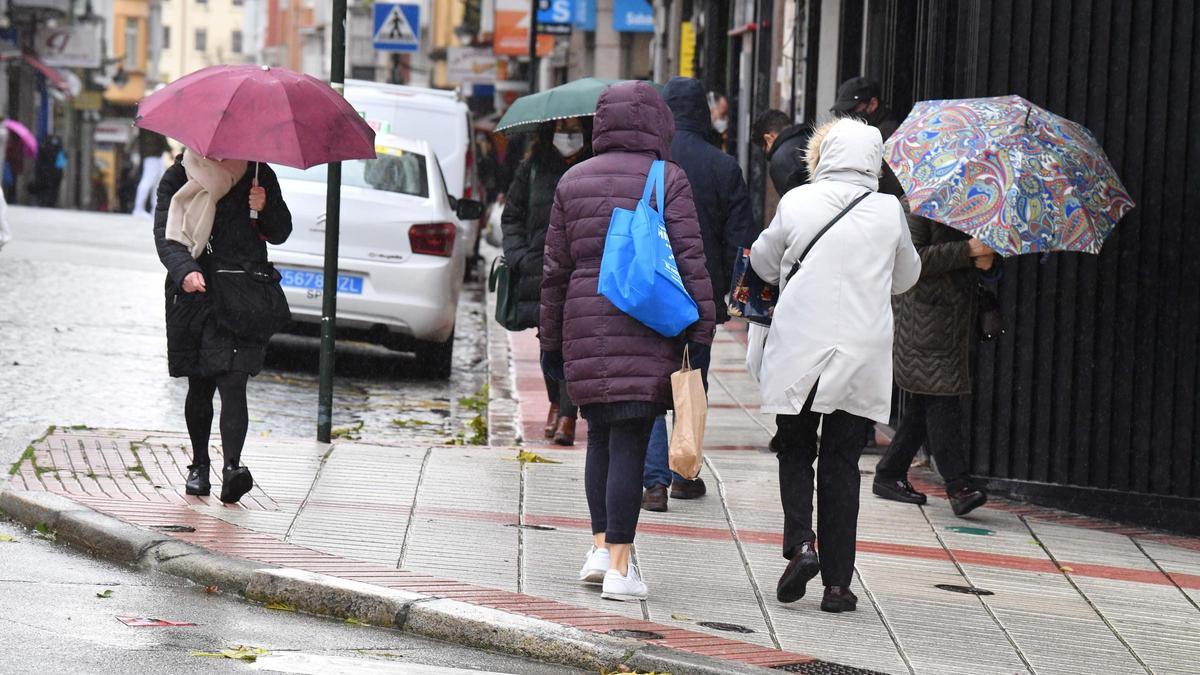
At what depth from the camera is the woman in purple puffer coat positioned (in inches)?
260

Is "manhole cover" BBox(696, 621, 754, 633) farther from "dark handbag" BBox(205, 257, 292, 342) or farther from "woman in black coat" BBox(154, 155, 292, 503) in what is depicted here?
"dark handbag" BBox(205, 257, 292, 342)

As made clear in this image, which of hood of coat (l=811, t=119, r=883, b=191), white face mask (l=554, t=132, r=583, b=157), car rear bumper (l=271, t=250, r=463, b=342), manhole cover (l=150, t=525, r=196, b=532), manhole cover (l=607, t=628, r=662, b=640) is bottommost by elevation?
manhole cover (l=150, t=525, r=196, b=532)

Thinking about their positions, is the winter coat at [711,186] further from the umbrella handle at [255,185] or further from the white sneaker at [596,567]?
the white sneaker at [596,567]

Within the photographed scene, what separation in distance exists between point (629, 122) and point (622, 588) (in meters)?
1.68

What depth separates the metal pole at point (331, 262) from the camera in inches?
380

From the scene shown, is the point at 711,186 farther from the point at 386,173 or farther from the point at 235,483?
the point at 386,173

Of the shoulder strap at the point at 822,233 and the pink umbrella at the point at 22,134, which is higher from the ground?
the shoulder strap at the point at 822,233

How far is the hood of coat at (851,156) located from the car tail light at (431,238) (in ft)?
21.2

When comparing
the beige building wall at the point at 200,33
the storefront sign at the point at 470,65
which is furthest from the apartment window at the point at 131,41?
the storefront sign at the point at 470,65

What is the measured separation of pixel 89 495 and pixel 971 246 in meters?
4.03

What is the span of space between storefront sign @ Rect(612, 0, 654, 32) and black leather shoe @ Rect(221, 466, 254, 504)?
26334mm

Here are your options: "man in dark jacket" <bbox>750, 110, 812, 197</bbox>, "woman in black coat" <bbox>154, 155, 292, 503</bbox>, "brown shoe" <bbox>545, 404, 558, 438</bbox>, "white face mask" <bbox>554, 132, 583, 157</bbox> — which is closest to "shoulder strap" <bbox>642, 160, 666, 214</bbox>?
"woman in black coat" <bbox>154, 155, 292, 503</bbox>

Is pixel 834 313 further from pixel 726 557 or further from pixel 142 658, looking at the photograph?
pixel 142 658

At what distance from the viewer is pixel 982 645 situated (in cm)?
641
